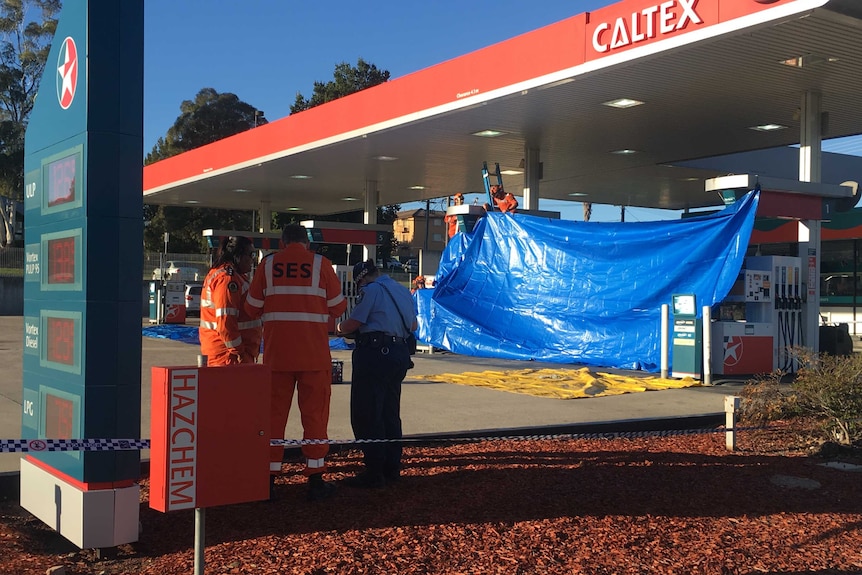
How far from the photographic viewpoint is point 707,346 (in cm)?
1352

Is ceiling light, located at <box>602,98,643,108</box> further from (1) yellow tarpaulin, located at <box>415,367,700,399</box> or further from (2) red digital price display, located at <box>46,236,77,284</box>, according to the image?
(2) red digital price display, located at <box>46,236,77,284</box>

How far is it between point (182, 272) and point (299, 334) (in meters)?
33.4

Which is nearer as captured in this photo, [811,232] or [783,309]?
[783,309]

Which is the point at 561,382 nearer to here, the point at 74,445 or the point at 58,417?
the point at 58,417

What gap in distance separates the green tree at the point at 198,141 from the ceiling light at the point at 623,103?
43.7 meters

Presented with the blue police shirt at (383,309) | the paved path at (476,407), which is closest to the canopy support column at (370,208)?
the paved path at (476,407)

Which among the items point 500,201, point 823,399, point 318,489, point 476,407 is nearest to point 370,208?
point 500,201

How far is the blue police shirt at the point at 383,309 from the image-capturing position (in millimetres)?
6273

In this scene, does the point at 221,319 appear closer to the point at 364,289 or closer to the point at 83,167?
the point at 364,289

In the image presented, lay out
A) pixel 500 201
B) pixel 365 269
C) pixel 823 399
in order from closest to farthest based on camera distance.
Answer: pixel 365 269
pixel 823 399
pixel 500 201

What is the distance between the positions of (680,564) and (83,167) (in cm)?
391

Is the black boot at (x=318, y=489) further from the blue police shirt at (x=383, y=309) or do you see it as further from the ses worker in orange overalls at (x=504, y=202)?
the ses worker in orange overalls at (x=504, y=202)

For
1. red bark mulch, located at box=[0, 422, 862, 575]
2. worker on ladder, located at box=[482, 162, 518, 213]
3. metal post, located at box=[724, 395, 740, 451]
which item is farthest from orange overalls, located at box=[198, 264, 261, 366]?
worker on ladder, located at box=[482, 162, 518, 213]

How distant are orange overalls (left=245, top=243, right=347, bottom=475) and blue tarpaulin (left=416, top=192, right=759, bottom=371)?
9703 mm
